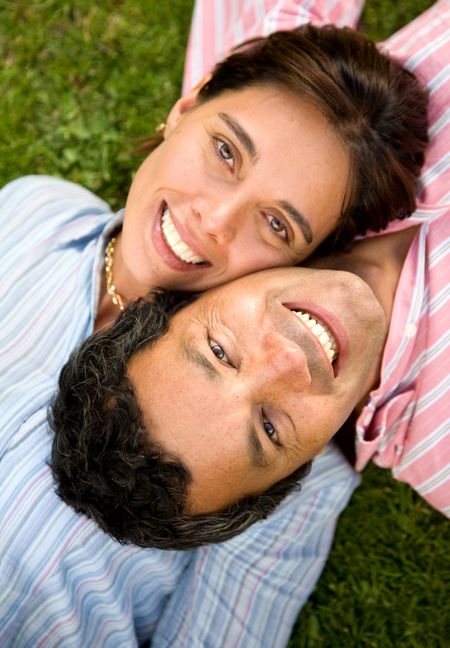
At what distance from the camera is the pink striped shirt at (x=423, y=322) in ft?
9.30

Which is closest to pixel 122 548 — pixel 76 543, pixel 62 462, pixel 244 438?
pixel 76 543

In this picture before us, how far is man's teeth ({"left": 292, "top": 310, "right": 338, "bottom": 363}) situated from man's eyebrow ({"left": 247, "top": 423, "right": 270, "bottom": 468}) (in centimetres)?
35

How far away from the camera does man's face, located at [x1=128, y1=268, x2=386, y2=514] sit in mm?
2082

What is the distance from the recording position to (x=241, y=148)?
2.32 m

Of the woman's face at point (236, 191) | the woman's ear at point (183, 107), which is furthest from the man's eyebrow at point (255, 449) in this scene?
the woman's ear at point (183, 107)

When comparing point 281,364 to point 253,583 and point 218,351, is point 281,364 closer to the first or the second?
point 218,351

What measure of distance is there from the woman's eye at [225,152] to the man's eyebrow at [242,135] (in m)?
0.06

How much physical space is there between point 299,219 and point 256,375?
2.03ft

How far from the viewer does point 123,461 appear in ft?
7.09

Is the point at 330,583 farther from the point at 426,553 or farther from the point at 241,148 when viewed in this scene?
the point at 241,148

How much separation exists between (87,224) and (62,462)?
1.20m

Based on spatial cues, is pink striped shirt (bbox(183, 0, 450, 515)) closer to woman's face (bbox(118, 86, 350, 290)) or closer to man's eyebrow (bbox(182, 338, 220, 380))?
woman's face (bbox(118, 86, 350, 290))

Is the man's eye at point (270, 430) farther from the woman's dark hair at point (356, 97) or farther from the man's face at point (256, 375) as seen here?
the woman's dark hair at point (356, 97)

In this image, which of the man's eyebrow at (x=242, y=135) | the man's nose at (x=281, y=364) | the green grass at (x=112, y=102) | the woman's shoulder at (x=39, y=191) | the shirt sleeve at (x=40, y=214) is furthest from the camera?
the green grass at (x=112, y=102)
